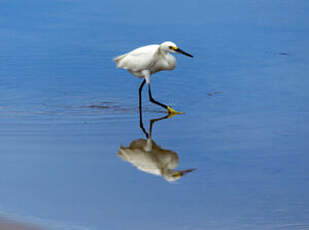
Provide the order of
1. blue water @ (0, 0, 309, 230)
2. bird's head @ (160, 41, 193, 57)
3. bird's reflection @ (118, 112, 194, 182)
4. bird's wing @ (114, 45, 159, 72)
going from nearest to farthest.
A: blue water @ (0, 0, 309, 230) < bird's reflection @ (118, 112, 194, 182) < bird's head @ (160, 41, 193, 57) < bird's wing @ (114, 45, 159, 72)

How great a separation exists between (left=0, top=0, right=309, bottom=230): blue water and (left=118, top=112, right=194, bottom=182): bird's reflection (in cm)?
11

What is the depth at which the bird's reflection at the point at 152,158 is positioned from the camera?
279 inches

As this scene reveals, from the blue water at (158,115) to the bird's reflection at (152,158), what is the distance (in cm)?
11

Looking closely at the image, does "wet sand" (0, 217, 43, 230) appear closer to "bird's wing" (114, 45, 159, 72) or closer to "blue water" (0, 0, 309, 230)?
"blue water" (0, 0, 309, 230)

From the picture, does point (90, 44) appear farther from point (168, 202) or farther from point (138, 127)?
point (168, 202)

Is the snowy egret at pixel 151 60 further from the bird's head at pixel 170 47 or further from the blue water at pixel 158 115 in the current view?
the blue water at pixel 158 115

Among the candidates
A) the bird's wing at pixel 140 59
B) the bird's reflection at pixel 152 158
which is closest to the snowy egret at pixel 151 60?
the bird's wing at pixel 140 59

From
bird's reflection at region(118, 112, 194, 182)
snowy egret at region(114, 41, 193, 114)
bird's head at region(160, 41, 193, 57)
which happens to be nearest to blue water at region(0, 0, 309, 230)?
bird's reflection at region(118, 112, 194, 182)

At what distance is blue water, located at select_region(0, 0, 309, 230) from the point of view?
615 centimetres

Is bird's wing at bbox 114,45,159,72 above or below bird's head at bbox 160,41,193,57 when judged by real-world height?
below

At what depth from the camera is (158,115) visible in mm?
9453

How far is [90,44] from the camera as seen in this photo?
1349cm

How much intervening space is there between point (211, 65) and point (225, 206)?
600 centimetres

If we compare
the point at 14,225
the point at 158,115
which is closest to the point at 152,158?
the point at 158,115
